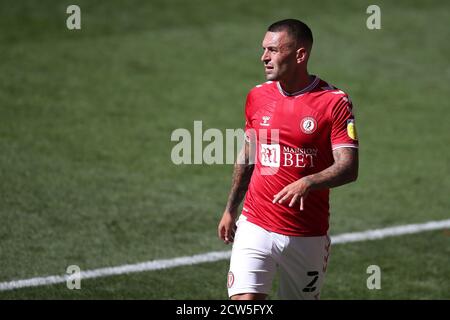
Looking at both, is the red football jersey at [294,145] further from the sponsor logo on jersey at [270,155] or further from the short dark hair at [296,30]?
the short dark hair at [296,30]

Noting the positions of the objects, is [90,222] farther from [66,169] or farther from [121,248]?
[66,169]

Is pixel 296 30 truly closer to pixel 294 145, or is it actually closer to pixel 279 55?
pixel 279 55

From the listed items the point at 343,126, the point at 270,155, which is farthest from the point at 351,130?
the point at 270,155

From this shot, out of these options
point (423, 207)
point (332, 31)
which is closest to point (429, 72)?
point (332, 31)

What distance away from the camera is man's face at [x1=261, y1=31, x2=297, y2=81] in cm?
762

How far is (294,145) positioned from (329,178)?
0.63 metres

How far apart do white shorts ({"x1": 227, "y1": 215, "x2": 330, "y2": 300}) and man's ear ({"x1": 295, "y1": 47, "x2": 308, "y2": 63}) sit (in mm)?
1494

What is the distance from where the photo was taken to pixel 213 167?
1393cm

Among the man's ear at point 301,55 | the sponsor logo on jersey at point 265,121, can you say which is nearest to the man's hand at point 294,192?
the sponsor logo on jersey at point 265,121

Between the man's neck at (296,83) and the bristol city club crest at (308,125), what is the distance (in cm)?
32

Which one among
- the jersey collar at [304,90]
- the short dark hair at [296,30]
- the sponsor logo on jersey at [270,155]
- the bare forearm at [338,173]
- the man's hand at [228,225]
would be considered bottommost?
the man's hand at [228,225]

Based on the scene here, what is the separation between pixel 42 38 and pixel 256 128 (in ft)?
37.6

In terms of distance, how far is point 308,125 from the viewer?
25.1ft

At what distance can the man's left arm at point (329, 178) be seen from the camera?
7.07 meters
